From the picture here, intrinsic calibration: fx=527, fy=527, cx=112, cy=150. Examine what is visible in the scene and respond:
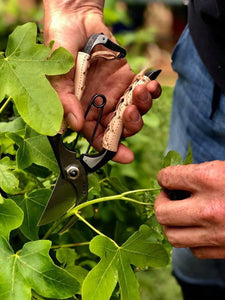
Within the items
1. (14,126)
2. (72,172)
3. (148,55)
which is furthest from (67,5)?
(148,55)

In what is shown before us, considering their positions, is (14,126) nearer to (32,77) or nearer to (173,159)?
(32,77)

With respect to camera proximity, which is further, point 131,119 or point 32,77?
point 131,119

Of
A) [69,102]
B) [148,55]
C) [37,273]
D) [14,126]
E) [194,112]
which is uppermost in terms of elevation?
[69,102]

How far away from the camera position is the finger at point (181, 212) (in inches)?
44.5

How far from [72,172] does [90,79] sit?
298 millimetres

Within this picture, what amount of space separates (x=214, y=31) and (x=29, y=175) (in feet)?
2.15

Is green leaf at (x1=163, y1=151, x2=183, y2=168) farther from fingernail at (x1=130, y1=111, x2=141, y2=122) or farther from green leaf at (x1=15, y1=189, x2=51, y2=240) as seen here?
green leaf at (x1=15, y1=189, x2=51, y2=240)

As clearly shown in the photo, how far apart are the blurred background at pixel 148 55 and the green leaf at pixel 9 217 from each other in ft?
1.54

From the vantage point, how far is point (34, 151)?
121 centimetres

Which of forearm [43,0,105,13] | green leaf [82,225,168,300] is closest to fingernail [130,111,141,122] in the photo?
green leaf [82,225,168,300]

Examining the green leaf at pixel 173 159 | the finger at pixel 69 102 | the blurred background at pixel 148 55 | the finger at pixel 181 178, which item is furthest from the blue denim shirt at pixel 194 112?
the finger at pixel 69 102

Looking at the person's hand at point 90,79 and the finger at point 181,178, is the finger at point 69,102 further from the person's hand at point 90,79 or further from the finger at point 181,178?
the finger at point 181,178

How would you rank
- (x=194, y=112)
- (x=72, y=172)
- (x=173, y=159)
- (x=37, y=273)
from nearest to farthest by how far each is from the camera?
(x=37, y=273) → (x=72, y=172) → (x=173, y=159) → (x=194, y=112)

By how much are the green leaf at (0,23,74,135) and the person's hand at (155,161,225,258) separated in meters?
0.31
